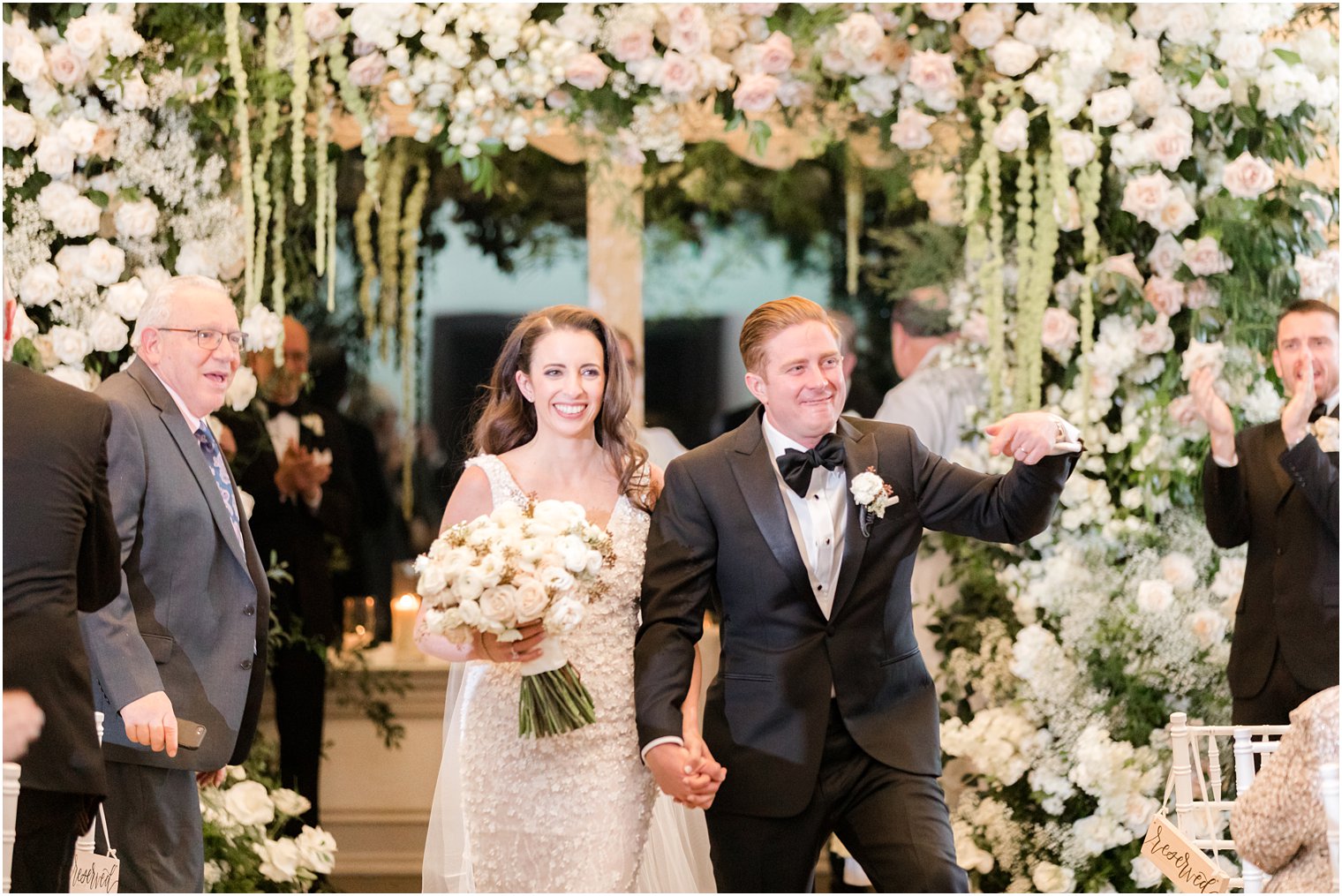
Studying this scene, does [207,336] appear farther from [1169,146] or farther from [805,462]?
[1169,146]

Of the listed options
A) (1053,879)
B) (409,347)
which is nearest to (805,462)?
(1053,879)

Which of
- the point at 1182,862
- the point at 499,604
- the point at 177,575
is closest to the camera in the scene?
the point at 499,604

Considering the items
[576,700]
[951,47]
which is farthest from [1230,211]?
[576,700]

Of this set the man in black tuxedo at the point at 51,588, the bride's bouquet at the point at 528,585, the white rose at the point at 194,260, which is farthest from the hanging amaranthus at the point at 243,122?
the bride's bouquet at the point at 528,585

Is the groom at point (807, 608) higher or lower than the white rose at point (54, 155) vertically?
lower

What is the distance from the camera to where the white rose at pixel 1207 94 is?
5.14 m

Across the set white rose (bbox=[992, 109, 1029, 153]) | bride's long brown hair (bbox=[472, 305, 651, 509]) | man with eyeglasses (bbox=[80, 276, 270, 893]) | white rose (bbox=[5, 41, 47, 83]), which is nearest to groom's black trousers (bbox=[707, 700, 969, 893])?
bride's long brown hair (bbox=[472, 305, 651, 509])

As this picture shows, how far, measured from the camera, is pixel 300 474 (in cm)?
642

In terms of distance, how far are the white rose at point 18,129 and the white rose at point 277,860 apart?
2.43 metres

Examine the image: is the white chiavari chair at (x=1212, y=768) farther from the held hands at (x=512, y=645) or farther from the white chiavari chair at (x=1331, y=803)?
the held hands at (x=512, y=645)

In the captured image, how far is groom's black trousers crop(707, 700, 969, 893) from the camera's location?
354 cm

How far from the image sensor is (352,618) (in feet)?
22.6

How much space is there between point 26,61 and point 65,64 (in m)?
0.13

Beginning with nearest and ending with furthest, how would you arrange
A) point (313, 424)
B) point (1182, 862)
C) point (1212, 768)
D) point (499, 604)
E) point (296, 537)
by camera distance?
point (499, 604)
point (1182, 862)
point (1212, 768)
point (296, 537)
point (313, 424)
